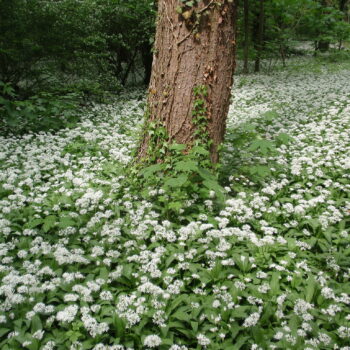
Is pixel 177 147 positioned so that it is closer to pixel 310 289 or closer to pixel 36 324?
pixel 310 289

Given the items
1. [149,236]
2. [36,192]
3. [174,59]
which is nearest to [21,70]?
[36,192]

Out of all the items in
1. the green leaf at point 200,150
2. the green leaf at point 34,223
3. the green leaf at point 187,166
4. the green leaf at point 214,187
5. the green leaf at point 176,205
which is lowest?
the green leaf at point 34,223

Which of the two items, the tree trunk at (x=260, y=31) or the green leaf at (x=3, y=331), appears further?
the tree trunk at (x=260, y=31)

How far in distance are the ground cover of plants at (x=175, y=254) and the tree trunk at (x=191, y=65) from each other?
62cm

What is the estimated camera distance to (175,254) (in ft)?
9.48

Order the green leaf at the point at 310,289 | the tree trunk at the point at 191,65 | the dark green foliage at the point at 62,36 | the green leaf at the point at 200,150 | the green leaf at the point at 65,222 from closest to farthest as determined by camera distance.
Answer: the green leaf at the point at 310,289 → the green leaf at the point at 65,222 → the green leaf at the point at 200,150 → the tree trunk at the point at 191,65 → the dark green foliage at the point at 62,36

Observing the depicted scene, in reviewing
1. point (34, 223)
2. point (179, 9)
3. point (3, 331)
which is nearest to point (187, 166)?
point (34, 223)

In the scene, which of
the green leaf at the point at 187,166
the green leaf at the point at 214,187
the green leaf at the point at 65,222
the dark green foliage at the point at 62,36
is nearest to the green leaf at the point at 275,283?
the green leaf at the point at 214,187

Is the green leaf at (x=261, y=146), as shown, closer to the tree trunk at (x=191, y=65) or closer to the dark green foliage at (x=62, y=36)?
the tree trunk at (x=191, y=65)

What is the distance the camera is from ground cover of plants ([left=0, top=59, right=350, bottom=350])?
7.39 ft

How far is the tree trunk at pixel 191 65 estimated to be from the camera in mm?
3676

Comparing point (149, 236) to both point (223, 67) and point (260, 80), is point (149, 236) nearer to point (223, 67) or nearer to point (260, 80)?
point (223, 67)

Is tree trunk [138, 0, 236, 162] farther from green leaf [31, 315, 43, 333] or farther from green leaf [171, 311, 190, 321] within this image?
green leaf [31, 315, 43, 333]

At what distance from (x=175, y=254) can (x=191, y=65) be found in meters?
2.19
